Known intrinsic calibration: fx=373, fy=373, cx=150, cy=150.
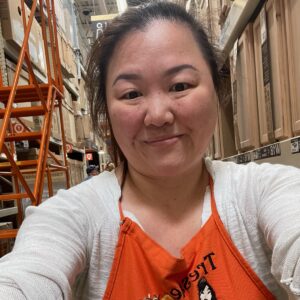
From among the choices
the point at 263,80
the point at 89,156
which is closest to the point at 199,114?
the point at 263,80

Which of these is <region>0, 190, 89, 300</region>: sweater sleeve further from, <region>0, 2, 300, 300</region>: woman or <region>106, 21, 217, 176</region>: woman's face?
<region>106, 21, 217, 176</region>: woman's face

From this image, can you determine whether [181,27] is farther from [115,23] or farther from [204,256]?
[204,256]

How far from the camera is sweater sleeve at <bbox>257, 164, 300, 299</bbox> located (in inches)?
24.5

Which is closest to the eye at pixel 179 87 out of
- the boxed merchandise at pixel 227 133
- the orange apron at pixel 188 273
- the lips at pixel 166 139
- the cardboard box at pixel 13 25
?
the lips at pixel 166 139

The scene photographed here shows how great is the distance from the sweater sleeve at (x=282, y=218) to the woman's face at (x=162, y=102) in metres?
0.17

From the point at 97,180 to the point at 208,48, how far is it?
455 mm

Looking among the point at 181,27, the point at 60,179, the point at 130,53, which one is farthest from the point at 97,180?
the point at 60,179

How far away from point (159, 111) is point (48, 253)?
1.19 ft

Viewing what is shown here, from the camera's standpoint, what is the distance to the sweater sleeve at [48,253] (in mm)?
614

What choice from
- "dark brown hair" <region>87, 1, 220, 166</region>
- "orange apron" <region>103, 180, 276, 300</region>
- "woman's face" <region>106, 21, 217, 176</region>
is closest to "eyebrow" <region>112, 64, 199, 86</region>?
"woman's face" <region>106, 21, 217, 176</region>

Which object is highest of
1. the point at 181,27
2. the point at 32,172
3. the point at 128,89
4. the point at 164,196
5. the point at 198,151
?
the point at 181,27

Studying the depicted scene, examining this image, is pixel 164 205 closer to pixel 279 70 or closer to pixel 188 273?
pixel 188 273

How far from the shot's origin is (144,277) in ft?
2.62

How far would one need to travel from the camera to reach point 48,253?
0.70m
